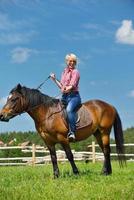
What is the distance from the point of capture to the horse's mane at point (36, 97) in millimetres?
10891

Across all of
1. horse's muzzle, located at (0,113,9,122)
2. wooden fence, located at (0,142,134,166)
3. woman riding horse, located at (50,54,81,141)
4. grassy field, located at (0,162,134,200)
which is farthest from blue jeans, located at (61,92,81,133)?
wooden fence, located at (0,142,134,166)

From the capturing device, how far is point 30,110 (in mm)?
11000

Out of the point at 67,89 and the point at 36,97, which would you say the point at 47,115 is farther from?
the point at 67,89

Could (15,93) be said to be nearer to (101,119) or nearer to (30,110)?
(30,110)

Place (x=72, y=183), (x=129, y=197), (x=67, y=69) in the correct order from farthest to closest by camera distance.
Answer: (x=67, y=69)
(x=72, y=183)
(x=129, y=197)

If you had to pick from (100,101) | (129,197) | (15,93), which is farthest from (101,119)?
(129,197)

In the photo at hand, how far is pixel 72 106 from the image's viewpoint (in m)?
10.8

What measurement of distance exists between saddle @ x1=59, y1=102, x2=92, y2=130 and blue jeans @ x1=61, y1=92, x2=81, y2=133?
12cm

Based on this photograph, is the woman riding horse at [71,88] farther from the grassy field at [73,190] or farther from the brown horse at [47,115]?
the grassy field at [73,190]

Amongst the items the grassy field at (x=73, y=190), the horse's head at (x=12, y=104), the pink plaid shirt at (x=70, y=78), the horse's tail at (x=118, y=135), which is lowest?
the grassy field at (x=73, y=190)

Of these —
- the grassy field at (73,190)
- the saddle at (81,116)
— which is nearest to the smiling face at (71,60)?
the saddle at (81,116)

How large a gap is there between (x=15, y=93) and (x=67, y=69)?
124 cm

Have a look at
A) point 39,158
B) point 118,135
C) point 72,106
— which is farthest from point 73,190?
point 39,158

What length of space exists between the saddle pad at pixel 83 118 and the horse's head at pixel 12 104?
4.46 feet
